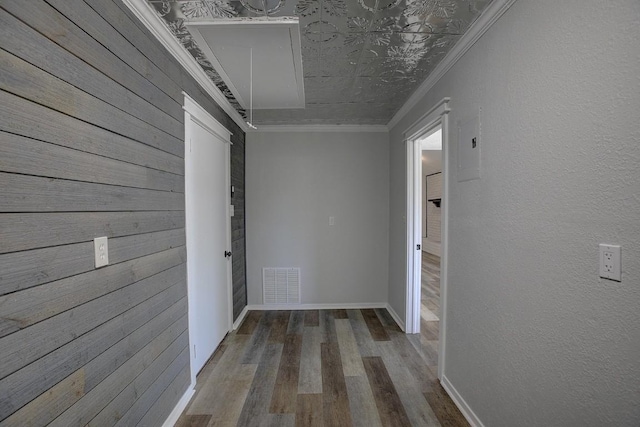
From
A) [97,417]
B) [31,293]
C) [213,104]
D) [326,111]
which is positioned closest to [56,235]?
[31,293]

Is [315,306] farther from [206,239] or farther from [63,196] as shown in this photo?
[63,196]

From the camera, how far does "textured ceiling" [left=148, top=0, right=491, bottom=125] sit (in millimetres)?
1479

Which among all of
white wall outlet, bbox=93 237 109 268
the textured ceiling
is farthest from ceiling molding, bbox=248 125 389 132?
white wall outlet, bbox=93 237 109 268

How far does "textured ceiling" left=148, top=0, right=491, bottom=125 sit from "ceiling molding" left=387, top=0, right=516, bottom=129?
4 centimetres

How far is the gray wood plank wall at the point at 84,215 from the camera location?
2.85 ft

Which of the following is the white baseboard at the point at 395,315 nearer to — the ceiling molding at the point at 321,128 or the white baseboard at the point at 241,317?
the white baseboard at the point at 241,317

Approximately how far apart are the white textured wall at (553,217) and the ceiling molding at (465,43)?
0.05 metres

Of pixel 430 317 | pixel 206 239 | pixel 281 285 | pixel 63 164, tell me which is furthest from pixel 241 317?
pixel 63 164

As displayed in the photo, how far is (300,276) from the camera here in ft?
12.3

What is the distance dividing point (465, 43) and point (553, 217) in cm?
123

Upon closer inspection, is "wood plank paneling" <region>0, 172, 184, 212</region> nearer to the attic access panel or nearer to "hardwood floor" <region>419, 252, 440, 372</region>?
the attic access panel

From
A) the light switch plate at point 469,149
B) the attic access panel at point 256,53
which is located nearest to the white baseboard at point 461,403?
the light switch plate at point 469,149

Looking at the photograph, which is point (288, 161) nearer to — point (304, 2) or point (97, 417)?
point (304, 2)

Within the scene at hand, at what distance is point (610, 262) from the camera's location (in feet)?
3.03
